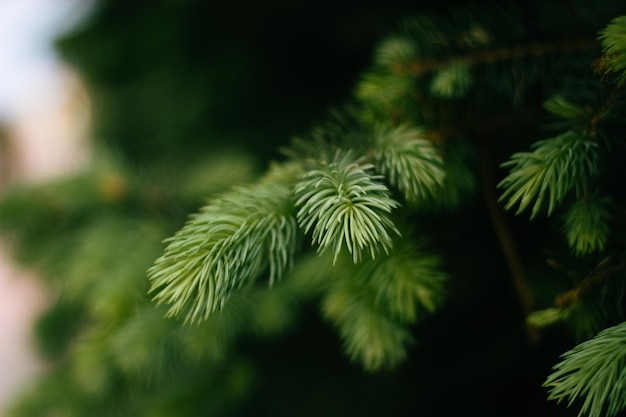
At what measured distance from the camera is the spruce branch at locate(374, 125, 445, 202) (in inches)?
25.0

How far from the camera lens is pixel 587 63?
72cm

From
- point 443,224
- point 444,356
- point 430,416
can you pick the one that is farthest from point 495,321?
point 443,224

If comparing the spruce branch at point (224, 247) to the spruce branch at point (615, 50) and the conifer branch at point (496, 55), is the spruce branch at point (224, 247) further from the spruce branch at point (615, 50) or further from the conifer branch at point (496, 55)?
the spruce branch at point (615, 50)

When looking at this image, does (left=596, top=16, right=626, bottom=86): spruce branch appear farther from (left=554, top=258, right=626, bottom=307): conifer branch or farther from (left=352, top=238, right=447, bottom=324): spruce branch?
(left=352, top=238, right=447, bottom=324): spruce branch

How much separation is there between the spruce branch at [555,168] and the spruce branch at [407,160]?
0.10 m

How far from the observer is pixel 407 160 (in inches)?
25.9

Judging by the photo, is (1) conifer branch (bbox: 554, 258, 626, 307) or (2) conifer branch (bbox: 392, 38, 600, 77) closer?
(1) conifer branch (bbox: 554, 258, 626, 307)

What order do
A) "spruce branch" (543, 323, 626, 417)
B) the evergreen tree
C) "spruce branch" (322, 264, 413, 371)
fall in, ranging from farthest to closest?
"spruce branch" (322, 264, 413, 371) < the evergreen tree < "spruce branch" (543, 323, 626, 417)

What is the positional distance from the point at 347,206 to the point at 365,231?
38 millimetres

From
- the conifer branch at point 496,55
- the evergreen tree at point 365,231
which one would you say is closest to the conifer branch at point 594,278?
the evergreen tree at point 365,231

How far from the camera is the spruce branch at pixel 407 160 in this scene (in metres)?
0.64

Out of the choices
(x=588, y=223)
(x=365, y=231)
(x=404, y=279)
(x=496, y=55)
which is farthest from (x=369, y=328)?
(x=496, y=55)

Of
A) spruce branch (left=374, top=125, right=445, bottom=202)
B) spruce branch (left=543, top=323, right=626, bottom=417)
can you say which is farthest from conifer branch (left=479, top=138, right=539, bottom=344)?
spruce branch (left=543, top=323, right=626, bottom=417)

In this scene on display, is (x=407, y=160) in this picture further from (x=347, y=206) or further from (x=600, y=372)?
(x=600, y=372)
